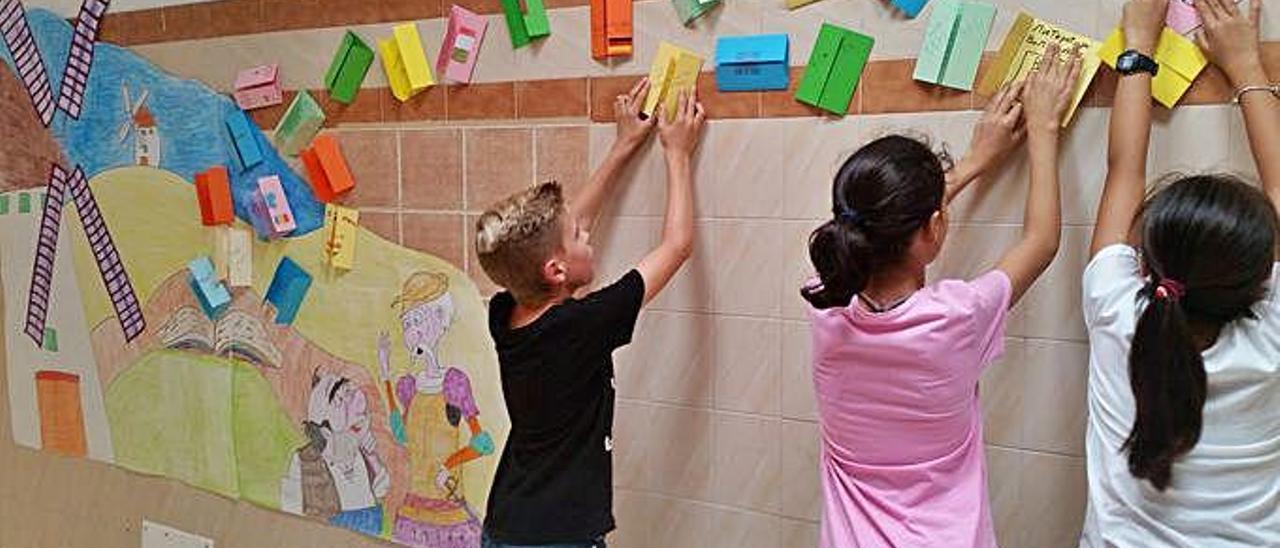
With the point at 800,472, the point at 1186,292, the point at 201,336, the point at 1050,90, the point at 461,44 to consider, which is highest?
the point at 461,44

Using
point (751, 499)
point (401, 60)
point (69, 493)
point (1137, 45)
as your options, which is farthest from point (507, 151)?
point (69, 493)

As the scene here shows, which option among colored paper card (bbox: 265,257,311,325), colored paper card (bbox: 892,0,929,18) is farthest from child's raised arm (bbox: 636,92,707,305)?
colored paper card (bbox: 265,257,311,325)

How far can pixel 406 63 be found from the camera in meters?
2.16

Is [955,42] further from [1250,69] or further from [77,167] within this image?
[77,167]

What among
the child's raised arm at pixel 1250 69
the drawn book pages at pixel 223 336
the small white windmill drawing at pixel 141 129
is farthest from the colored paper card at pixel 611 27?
the small white windmill drawing at pixel 141 129

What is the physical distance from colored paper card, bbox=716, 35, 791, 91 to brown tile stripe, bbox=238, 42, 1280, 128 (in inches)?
0.5

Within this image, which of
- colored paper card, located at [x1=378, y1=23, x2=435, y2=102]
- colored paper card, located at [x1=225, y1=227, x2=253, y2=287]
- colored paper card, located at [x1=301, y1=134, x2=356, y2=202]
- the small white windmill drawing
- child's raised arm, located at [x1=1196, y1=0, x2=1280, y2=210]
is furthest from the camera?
the small white windmill drawing

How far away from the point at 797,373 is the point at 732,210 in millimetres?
273

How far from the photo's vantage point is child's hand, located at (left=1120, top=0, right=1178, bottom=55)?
1.50 meters

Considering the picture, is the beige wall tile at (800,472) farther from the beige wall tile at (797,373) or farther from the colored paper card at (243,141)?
the colored paper card at (243,141)

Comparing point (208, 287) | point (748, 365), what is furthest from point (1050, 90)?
point (208, 287)

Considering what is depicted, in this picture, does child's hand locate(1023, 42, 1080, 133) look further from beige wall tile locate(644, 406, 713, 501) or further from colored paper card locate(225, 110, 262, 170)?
colored paper card locate(225, 110, 262, 170)

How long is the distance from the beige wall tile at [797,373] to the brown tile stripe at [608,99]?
0.33m

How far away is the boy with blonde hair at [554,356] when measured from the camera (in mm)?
1694
